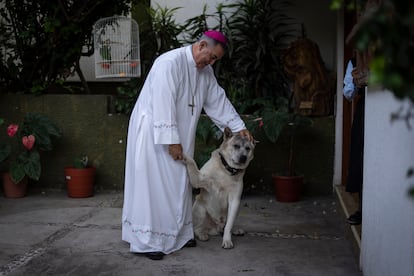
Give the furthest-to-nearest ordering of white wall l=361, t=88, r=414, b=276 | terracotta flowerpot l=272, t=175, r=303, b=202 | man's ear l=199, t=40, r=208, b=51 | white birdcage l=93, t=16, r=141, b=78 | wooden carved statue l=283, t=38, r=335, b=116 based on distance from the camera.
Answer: white birdcage l=93, t=16, r=141, b=78 → wooden carved statue l=283, t=38, r=335, b=116 → terracotta flowerpot l=272, t=175, r=303, b=202 → man's ear l=199, t=40, r=208, b=51 → white wall l=361, t=88, r=414, b=276

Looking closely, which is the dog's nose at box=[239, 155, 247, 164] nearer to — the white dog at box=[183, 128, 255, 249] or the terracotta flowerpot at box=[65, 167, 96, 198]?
the white dog at box=[183, 128, 255, 249]

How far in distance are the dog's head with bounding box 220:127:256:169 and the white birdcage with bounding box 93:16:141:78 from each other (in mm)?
2759

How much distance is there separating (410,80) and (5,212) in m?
5.24

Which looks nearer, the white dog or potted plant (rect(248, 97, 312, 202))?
the white dog

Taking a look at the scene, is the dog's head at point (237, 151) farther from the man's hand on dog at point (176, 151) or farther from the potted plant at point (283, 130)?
the potted plant at point (283, 130)

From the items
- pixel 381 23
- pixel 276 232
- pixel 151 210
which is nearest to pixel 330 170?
pixel 276 232

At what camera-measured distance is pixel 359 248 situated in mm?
3785

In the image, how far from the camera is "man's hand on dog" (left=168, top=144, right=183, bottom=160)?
3846mm

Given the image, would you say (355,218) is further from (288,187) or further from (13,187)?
(13,187)

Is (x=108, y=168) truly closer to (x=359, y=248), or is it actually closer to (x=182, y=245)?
(x=182, y=245)

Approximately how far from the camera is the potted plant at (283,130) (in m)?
5.73

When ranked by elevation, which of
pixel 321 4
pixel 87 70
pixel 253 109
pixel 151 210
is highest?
pixel 321 4

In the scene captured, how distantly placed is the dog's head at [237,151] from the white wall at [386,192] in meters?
1.09

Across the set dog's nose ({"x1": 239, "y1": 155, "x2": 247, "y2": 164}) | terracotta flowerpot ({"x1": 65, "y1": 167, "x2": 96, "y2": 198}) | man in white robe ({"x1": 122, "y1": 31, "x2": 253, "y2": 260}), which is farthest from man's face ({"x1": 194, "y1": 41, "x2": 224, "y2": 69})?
terracotta flowerpot ({"x1": 65, "y1": 167, "x2": 96, "y2": 198})
